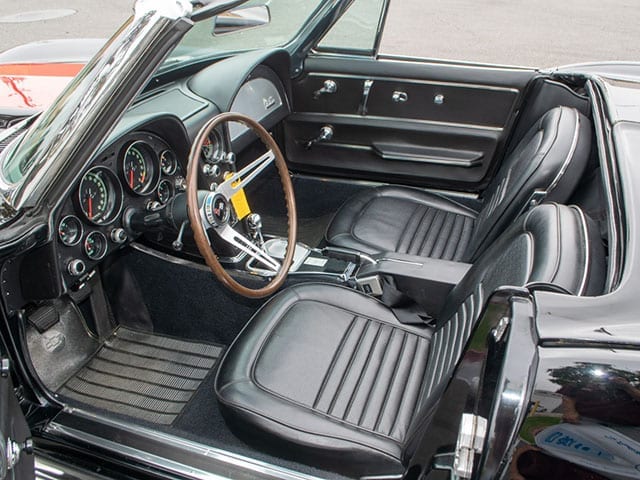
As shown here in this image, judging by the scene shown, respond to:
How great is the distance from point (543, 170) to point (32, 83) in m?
2.25

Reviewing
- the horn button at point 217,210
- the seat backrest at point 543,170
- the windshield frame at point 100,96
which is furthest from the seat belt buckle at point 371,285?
the windshield frame at point 100,96

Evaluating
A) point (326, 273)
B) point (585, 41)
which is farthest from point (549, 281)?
point (585, 41)

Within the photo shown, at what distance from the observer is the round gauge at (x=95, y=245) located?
169 centimetres

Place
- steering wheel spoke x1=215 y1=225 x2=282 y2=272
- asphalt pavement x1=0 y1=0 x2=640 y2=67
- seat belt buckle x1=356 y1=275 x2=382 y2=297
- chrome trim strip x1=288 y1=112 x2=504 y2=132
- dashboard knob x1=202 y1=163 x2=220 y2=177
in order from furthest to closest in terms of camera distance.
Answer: asphalt pavement x1=0 y1=0 x2=640 y2=67 < chrome trim strip x1=288 y1=112 x2=504 y2=132 < dashboard knob x1=202 y1=163 x2=220 y2=177 < seat belt buckle x1=356 y1=275 x2=382 y2=297 < steering wheel spoke x1=215 y1=225 x2=282 y2=272

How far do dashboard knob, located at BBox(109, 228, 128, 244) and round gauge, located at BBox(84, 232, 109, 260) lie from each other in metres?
0.03

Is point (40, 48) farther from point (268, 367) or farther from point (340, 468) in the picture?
point (340, 468)

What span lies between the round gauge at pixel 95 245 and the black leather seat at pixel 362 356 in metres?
0.49

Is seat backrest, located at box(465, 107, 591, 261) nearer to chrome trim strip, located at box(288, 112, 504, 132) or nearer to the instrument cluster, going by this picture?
chrome trim strip, located at box(288, 112, 504, 132)

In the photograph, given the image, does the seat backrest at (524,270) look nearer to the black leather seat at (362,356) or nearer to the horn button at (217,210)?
the black leather seat at (362,356)

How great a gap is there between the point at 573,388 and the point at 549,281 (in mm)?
267

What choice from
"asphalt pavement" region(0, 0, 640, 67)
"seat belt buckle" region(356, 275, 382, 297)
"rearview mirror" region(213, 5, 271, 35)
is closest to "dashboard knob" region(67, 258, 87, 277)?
"seat belt buckle" region(356, 275, 382, 297)

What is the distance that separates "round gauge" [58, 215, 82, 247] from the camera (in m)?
1.59

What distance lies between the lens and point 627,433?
0.80 m

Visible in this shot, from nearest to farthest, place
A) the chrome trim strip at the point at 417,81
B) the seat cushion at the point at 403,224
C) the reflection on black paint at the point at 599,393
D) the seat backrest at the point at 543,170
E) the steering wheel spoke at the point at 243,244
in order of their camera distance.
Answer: the reflection on black paint at the point at 599,393 < the seat backrest at the point at 543,170 < the steering wheel spoke at the point at 243,244 < the seat cushion at the point at 403,224 < the chrome trim strip at the point at 417,81
